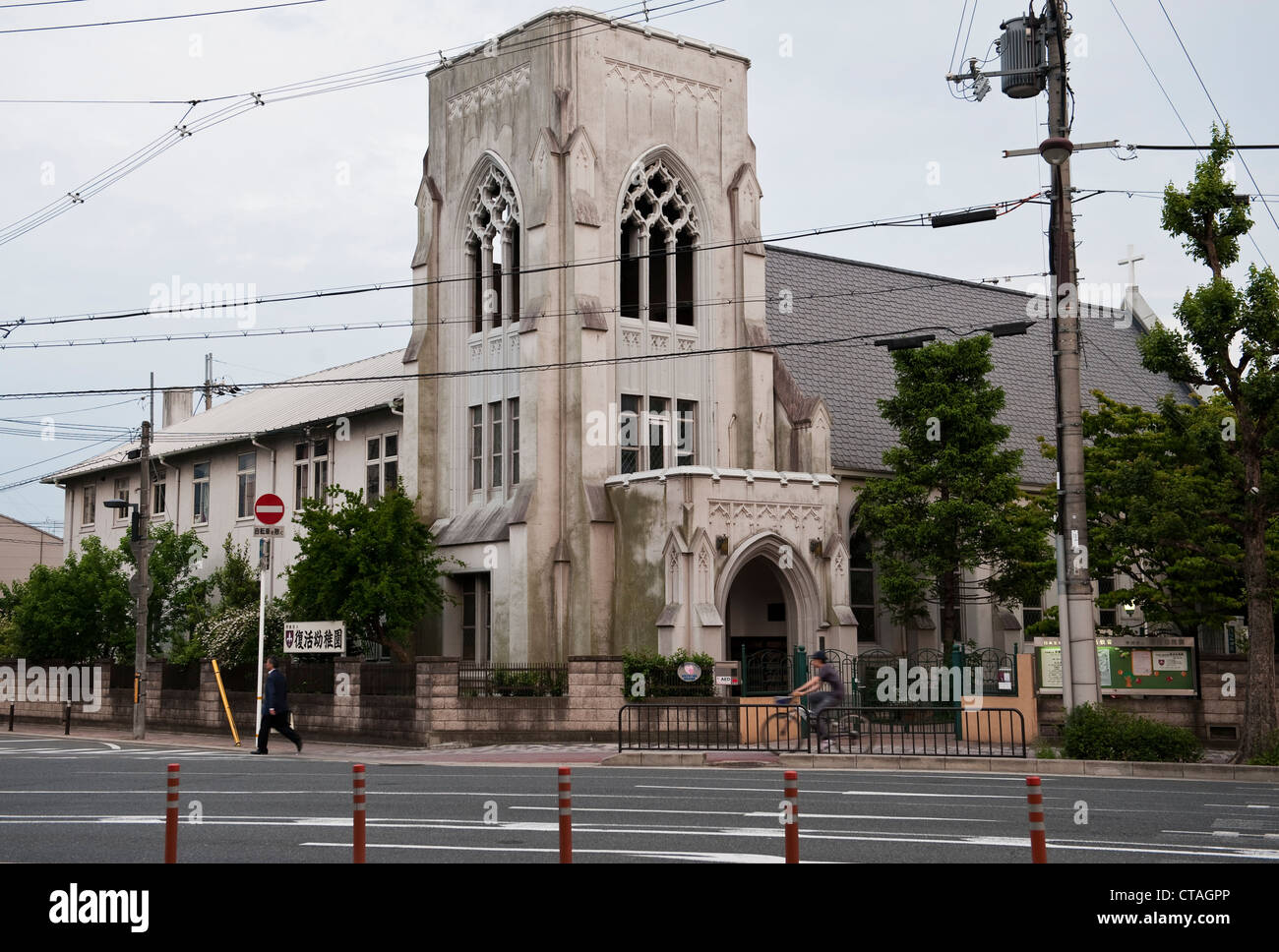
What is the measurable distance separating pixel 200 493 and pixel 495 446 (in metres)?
18.3

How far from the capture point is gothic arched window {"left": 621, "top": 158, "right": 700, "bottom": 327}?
38.1 meters

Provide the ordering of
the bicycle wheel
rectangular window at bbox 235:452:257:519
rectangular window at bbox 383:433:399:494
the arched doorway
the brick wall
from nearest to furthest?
the bicycle wheel, the brick wall, the arched doorway, rectangular window at bbox 383:433:399:494, rectangular window at bbox 235:452:257:519

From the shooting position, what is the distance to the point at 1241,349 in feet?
75.0

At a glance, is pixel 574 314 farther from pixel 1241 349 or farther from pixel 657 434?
pixel 1241 349

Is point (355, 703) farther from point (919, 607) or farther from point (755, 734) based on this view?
point (919, 607)

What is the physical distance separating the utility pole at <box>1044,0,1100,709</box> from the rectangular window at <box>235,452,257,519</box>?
33455mm

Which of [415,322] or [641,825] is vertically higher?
[415,322]

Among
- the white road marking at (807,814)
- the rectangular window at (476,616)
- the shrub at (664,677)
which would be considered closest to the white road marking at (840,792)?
the white road marking at (807,814)

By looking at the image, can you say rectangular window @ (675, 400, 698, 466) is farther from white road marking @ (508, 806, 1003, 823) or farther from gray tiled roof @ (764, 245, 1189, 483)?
white road marking @ (508, 806, 1003, 823)

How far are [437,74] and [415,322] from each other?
7006 millimetres

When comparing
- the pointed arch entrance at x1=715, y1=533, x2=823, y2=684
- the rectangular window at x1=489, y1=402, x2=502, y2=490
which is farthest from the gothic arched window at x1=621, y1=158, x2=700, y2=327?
the pointed arch entrance at x1=715, y1=533, x2=823, y2=684

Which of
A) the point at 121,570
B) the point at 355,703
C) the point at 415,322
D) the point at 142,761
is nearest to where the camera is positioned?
the point at 142,761
